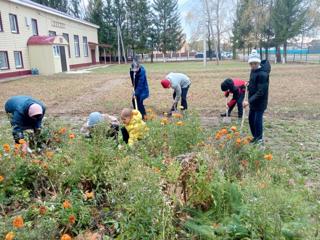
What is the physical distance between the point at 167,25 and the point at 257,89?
46.2 metres

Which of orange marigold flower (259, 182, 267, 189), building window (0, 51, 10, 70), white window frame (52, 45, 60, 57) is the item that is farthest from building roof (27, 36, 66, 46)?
orange marigold flower (259, 182, 267, 189)

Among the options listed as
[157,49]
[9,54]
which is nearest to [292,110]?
[9,54]

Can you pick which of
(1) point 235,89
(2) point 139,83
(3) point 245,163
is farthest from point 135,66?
(3) point 245,163

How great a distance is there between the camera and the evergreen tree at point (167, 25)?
47.8 m

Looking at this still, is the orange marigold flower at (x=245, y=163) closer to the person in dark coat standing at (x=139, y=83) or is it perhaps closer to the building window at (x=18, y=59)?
the person in dark coat standing at (x=139, y=83)

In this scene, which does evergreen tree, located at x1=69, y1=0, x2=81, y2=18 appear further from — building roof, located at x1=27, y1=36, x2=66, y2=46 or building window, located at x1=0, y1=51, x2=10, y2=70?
building window, located at x1=0, y1=51, x2=10, y2=70

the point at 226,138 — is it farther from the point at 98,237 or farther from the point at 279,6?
the point at 279,6

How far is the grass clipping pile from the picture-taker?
196cm

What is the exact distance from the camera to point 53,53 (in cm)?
2330

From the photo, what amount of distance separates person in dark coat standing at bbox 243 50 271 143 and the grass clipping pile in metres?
1.86

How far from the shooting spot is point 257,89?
15.4ft

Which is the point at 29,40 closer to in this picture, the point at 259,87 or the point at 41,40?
the point at 41,40

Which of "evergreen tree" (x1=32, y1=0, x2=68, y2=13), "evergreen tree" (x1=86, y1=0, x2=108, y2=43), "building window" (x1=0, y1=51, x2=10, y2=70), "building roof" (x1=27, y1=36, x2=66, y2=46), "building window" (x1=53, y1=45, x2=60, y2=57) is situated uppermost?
"evergreen tree" (x1=32, y1=0, x2=68, y2=13)

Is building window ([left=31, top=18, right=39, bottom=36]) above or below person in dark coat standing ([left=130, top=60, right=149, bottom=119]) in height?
above
